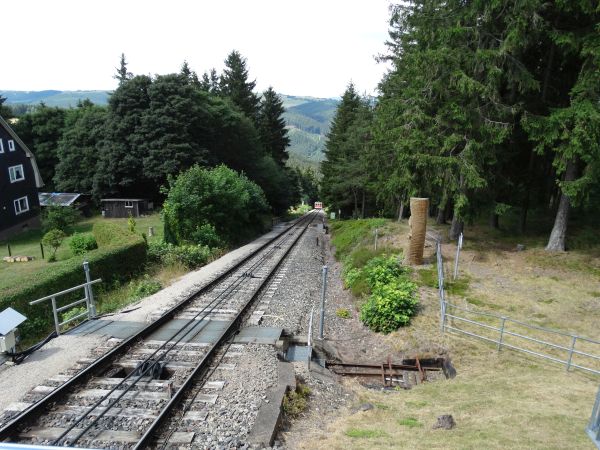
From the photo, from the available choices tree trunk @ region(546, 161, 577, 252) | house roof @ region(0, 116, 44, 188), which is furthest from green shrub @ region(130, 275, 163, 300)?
house roof @ region(0, 116, 44, 188)

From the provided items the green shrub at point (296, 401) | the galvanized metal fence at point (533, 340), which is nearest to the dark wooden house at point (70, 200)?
the green shrub at point (296, 401)

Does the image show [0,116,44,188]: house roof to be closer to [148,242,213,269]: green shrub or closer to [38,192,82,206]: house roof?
[38,192,82,206]: house roof

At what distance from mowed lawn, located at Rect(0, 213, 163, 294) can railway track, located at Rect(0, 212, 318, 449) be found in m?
6.35

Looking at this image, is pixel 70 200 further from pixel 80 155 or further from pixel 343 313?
pixel 343 313

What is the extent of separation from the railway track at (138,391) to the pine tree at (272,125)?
6246 cm

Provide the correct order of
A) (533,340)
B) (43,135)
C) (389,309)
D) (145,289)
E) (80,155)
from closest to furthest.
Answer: (533,340), (389,309), (145,289), (80,155), (43,135)

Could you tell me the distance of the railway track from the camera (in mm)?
6301

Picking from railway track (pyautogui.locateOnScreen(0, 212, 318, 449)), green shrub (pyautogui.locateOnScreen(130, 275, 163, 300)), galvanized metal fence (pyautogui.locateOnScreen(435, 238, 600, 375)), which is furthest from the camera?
green shrub (pyautogui.locateOnScreen(130, 275, 163, 300))

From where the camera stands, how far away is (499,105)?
15.8 metres

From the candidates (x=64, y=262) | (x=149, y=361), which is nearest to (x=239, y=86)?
(x=64, y=262)

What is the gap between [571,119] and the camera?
1427cm

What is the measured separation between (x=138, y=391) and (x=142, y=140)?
42.5 metres

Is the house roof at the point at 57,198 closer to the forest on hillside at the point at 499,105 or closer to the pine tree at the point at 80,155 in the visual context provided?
the pine tree at the point at 80,155

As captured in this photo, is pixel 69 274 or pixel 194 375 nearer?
pixel 194 375
